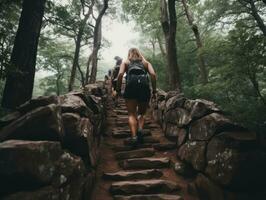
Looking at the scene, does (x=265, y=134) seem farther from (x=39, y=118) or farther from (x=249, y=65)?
(x=39, y=118)

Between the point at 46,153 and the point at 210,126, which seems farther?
the point at 210,126

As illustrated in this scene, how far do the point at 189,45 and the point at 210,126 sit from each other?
1603cm

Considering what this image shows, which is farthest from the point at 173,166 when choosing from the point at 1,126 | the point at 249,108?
the point at 1,126

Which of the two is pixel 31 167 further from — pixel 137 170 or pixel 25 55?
pixel 25 55

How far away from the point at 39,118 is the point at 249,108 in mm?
3197

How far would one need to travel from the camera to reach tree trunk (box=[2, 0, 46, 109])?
6.10 metres

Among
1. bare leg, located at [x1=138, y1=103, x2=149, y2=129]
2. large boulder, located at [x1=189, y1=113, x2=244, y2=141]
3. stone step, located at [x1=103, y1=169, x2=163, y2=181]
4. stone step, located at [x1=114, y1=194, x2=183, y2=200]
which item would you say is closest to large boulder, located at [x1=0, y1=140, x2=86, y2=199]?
stone step, located at [x1=114, y1=194, x2=183, y2=200]

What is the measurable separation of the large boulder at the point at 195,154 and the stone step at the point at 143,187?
1.68ft

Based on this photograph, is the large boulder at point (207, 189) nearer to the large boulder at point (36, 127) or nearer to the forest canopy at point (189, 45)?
the forest canopy at point (189, 45)

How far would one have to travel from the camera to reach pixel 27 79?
251 inches

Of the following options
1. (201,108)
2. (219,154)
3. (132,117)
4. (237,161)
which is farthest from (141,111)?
(237,161)

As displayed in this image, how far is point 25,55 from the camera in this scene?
6367 millimetres

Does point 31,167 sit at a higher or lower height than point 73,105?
lower

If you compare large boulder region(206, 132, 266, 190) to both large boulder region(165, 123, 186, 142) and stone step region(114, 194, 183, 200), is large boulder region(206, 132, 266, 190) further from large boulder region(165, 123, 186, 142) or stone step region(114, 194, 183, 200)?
large boulder region(165, 123, 186, 142)
